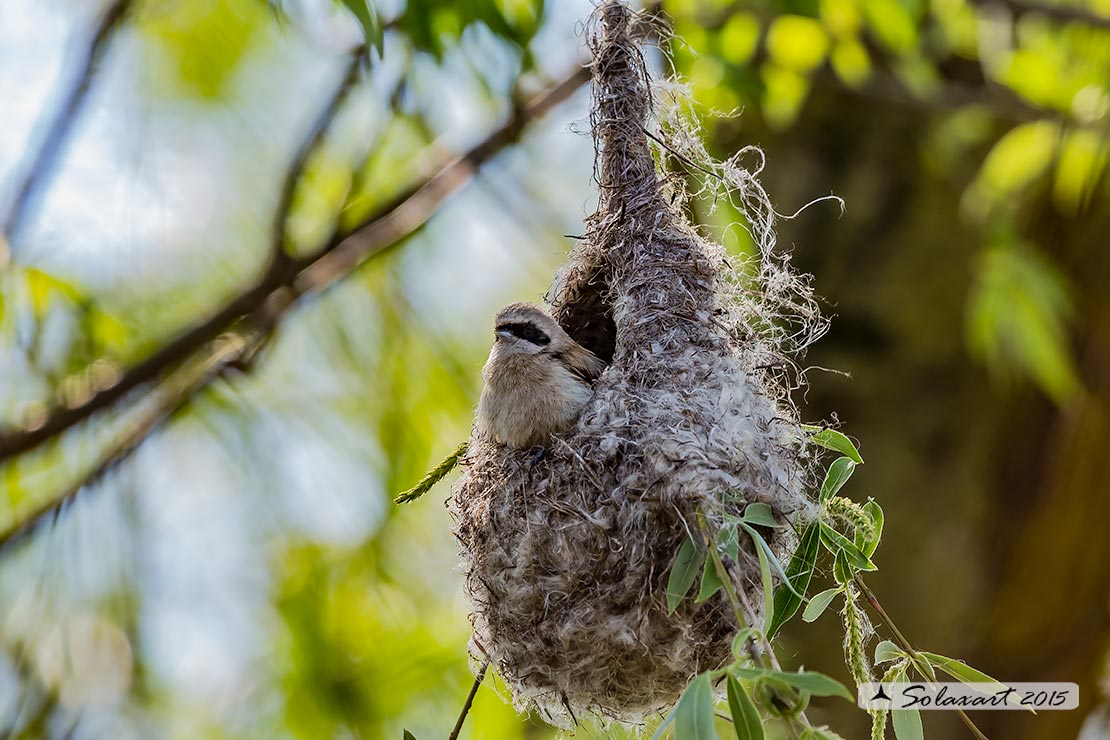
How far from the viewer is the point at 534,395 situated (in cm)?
286

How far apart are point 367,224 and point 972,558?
391cm

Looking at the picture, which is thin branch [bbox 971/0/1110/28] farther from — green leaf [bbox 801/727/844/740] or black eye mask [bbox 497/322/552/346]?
green leaf [bbox 801/727/844/740]

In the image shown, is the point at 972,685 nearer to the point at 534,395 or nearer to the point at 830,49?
the point at 534,395

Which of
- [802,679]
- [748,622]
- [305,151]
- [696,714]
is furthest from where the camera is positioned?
[305,151]

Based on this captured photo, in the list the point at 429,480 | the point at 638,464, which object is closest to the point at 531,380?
the point at 429,480

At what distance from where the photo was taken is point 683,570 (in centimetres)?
203

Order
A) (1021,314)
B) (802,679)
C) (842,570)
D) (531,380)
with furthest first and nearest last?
(1021,314)
(531,380)
(842,570)
(802,679)

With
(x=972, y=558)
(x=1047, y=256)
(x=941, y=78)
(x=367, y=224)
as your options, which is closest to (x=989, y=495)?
(x=972, y=558)

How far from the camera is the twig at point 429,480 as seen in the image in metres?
2.58

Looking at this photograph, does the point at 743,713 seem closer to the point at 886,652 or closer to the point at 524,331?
the point at 886,652

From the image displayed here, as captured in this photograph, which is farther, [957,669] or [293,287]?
[293,287]

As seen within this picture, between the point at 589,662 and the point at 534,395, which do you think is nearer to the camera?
the point at 589,662

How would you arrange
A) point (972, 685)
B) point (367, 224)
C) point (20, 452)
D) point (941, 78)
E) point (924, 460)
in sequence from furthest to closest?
point (924, 460), point (941, 78), point (367, 224), point (20, 452), point (972, 685)

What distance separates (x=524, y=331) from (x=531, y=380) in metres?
0.30
